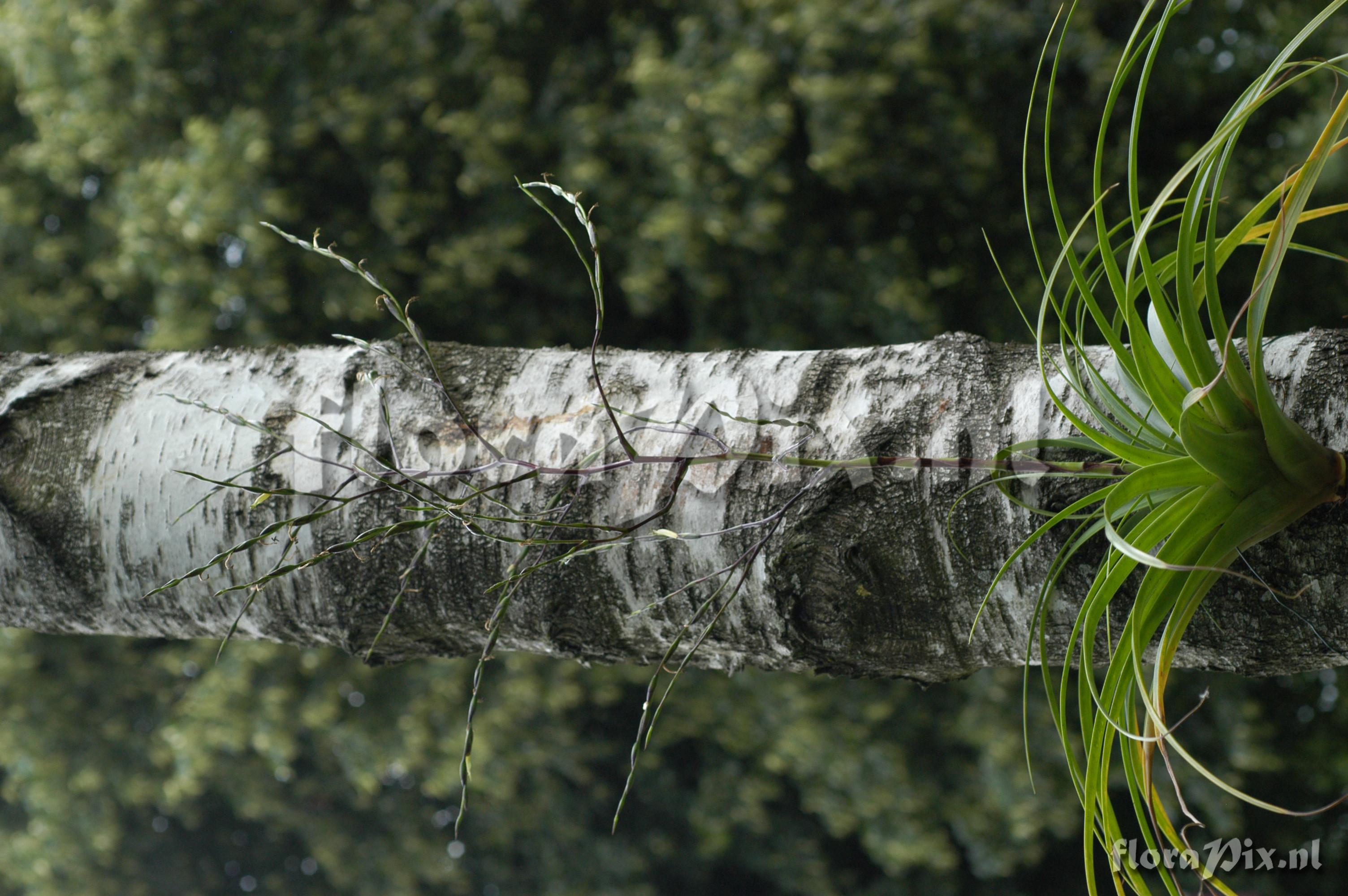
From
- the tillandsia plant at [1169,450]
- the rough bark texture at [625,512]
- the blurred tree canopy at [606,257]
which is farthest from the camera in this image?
the blurred tree canopy at [606,257]

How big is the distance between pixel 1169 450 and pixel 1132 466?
3 centimetres

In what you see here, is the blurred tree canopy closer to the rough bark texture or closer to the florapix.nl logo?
the florapix.nl logo

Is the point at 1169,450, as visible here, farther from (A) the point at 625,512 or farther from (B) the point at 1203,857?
(B) the point at 1203,857

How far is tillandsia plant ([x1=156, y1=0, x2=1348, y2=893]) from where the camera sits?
1.97 ft

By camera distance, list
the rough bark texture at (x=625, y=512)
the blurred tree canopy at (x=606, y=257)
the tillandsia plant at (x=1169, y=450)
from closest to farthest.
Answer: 1. the tillandsia plant at (x=1169, y=450)
2. the rough bark texture at (x=625, y=512)
3. the blurred tree canopy at (x=606, y=257)

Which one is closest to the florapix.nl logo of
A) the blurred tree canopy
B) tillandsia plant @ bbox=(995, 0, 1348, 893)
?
tillandsia plant @ bbox=(995, 0, 1348, 893)

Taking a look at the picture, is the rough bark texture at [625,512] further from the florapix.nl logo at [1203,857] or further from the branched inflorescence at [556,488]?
the florapix.nl logo at [1203,857]

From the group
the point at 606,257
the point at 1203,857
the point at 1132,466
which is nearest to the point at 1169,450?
the point at 1132,466

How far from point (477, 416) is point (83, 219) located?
4218 mm

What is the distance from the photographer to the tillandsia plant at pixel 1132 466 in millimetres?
599

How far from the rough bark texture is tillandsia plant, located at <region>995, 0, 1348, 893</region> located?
0.15 ft

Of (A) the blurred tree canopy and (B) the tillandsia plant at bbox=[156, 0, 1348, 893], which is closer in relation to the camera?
(B) the tillandsia plant at bbox=[156, 0, 1348, 893]

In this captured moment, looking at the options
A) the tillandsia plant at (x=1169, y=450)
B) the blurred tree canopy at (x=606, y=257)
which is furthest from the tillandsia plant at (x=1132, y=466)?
the blurred tree canopy at (x=606, y=257)

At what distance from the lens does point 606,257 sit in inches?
137
